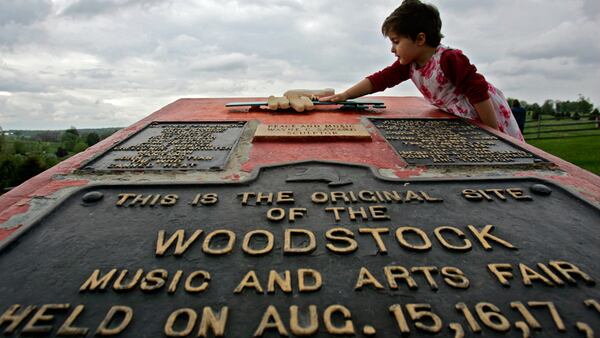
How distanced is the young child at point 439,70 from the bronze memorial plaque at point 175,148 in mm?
1593

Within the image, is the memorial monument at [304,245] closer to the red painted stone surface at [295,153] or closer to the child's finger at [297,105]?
the red painted stone surface at [295,153]

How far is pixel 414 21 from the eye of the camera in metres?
2.77

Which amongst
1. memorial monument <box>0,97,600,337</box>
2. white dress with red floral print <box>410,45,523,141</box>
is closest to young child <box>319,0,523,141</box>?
white dress with red floral print <box>410,45,523,141</box>

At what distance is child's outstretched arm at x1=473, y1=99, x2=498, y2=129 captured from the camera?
283cm

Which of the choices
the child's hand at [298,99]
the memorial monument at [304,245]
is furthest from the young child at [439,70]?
the child's hand at [298,99]

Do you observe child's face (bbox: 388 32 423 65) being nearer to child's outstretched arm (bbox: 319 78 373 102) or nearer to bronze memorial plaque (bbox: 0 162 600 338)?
child's outstretched arm (bbox: 319 78 373 102)

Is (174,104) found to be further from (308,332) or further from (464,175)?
(308,332)

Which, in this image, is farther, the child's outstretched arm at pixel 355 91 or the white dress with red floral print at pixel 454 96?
the child's outstretched arm at pixel 355 91

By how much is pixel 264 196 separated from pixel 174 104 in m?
2.98

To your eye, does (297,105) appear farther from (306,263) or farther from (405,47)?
(306,263)

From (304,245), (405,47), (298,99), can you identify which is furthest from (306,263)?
(298,99)

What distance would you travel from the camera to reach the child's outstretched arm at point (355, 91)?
366 cm

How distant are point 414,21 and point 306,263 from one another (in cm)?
235

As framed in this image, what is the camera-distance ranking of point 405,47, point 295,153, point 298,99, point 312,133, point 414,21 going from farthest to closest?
point 298,99
point 405,47
point 414,21
point 312,133
point 295,153
